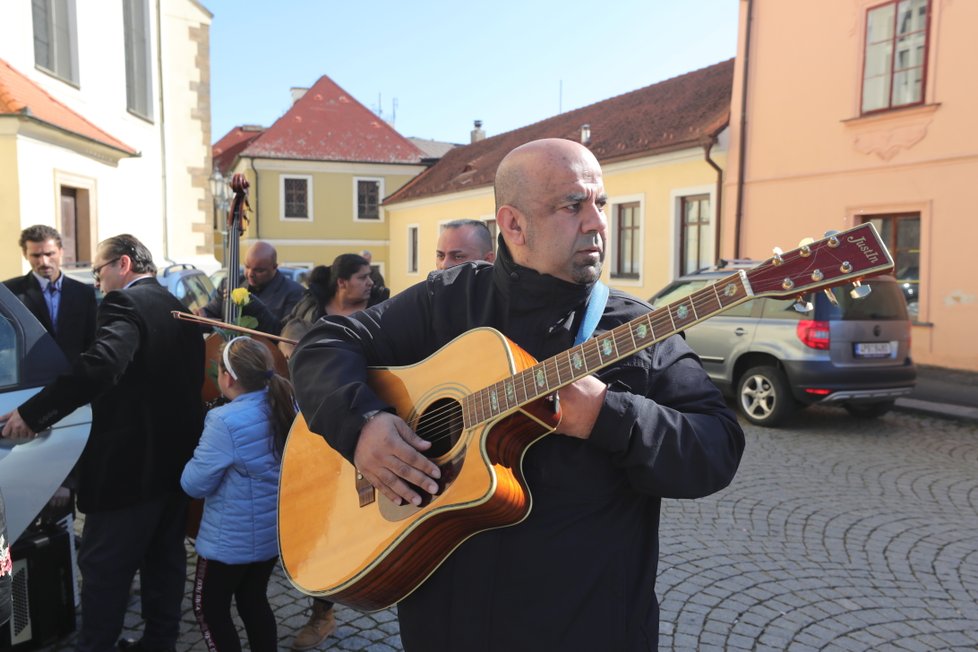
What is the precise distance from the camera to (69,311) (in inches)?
217

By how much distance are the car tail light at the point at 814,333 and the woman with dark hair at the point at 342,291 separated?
5.13 meters

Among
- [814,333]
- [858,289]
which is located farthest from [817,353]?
[858,289]

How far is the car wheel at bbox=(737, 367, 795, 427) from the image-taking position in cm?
817

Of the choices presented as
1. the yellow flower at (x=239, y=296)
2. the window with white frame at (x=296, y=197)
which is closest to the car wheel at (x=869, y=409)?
the yellow flower at (x=239, y=296)

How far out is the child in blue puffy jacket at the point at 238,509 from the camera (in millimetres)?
2969

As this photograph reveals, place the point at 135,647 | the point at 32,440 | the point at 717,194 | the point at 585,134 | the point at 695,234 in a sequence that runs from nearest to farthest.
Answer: the point at 32,440 < the point at 135,647 < the point at 717,194 < the point at 695,234 < the point at 585,134

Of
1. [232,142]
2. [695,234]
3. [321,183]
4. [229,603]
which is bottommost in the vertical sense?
[229,603]

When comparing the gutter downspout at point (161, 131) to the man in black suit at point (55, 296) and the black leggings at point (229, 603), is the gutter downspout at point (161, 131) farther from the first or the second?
the black leggings at point (229, 603)

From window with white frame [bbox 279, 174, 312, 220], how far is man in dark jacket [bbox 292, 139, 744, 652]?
3245 cm

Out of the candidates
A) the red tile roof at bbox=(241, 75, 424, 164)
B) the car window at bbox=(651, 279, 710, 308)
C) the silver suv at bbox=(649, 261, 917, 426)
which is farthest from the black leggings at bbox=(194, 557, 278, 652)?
the red tile roof at bbox=(241, 75, 424, 164)

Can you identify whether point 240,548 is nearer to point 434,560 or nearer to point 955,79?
point 434,560

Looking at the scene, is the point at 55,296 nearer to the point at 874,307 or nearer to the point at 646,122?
the point at 874,307

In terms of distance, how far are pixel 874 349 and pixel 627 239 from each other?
10007 mm

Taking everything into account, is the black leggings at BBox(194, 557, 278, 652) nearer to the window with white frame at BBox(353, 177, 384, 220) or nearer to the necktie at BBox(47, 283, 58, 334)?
the necktie at BBox(47, 283, 58, 334)
